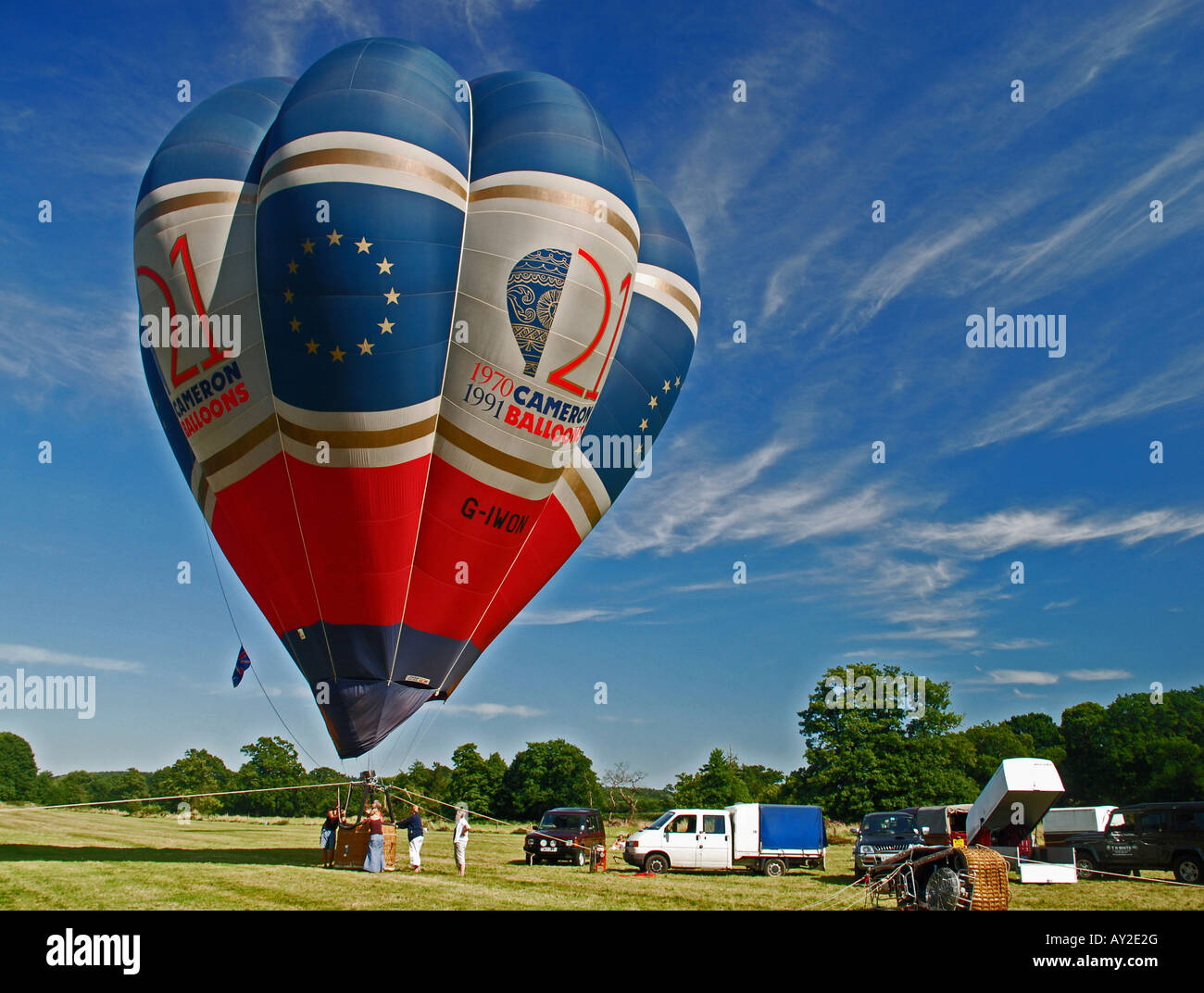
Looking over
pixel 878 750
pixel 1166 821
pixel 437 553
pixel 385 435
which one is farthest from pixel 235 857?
pixel 878 750

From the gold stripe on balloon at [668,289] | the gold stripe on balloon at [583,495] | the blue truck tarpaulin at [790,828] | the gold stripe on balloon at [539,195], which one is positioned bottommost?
the blue truck tarpaulin at [790,828]

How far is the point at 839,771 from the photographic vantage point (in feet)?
162

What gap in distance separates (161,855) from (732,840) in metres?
13.7

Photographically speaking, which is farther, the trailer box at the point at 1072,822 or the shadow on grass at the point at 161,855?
the trailer box at the point at 1072,822

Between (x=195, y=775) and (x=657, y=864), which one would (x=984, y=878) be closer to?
(x=657, y=864)

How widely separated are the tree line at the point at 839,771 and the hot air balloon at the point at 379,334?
37.4 meters

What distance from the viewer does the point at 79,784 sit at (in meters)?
124

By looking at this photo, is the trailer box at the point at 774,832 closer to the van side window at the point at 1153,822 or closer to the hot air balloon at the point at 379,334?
the van side window at the point at 1153,822

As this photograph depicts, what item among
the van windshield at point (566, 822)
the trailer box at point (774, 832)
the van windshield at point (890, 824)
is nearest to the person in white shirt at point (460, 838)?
the van windshield at point (566, 822)

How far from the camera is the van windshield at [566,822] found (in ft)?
75.0

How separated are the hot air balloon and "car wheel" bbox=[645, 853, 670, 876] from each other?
6.94m

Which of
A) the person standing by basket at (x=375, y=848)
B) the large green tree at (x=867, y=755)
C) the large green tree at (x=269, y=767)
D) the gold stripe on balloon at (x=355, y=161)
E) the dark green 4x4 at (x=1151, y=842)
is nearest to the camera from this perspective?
the gold stripe on balloon at (x=355, y=161)
